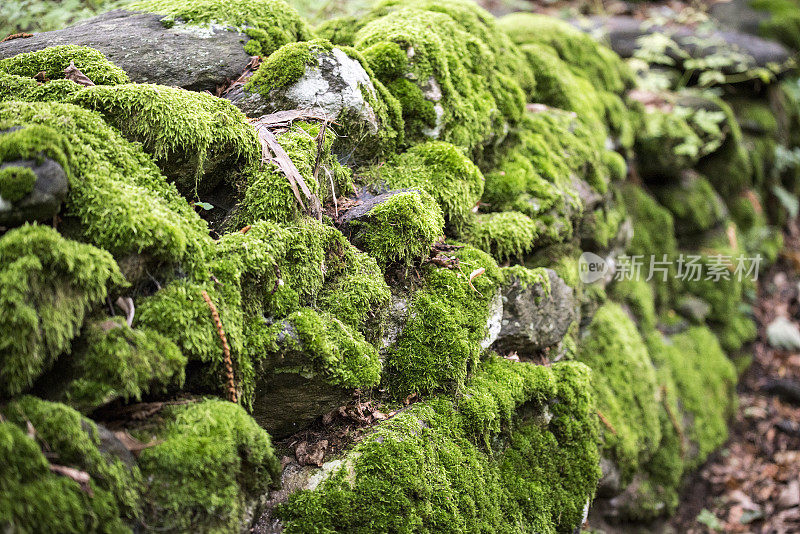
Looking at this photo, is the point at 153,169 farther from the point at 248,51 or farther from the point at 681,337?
the point at 681,337

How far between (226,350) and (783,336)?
8.04 meters

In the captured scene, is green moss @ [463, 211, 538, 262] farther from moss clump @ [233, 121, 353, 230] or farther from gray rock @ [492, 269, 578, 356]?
moss clump @ [233, 121, 353, 230]

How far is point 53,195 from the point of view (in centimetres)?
194

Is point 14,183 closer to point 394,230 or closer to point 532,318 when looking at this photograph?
point 394,230

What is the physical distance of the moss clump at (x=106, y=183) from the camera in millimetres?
2023

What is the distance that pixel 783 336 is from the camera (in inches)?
302

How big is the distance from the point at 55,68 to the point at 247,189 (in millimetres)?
1107

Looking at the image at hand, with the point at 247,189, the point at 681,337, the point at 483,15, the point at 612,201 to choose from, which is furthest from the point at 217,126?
the point at 681,337

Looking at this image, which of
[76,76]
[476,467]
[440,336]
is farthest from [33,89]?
[476,467]

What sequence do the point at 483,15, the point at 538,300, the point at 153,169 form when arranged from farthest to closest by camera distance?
the point at 483,15 < the point at 538,300 < the point at 153,169

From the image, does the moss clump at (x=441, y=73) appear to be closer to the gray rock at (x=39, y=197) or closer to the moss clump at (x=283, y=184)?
the moss clump at (x=283, y=184)

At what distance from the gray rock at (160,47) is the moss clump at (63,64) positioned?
216mm

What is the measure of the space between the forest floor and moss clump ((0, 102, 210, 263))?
522 cm

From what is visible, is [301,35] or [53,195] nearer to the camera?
[53,195]
